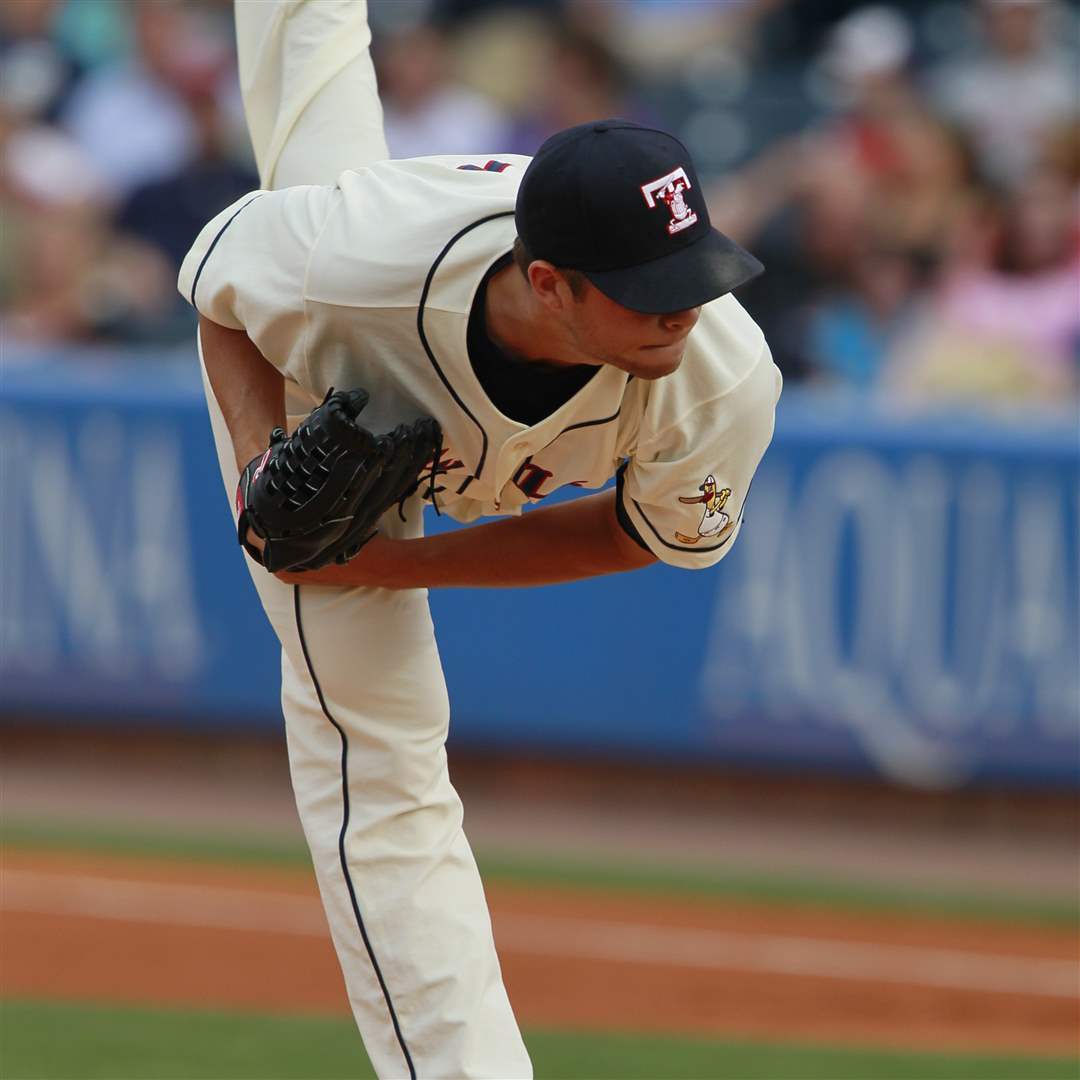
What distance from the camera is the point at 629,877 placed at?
6.74 m

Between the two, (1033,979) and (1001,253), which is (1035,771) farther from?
(1001,253)

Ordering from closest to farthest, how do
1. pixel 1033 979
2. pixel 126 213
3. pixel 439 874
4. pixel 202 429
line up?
pixel 439 874, pixel 1033 979, pixel 202 429, pixel 126 213

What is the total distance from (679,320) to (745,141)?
627cm

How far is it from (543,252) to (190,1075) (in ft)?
9.17

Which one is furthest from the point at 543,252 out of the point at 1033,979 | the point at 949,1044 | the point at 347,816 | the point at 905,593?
the point at 905,593

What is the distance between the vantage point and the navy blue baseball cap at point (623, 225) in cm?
272

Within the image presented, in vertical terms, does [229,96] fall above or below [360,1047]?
above

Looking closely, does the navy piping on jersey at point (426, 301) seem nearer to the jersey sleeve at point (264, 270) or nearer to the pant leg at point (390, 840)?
the jersey sleeve at point (264, 270)

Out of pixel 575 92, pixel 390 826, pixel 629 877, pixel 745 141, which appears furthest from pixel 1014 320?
pixel 390 826

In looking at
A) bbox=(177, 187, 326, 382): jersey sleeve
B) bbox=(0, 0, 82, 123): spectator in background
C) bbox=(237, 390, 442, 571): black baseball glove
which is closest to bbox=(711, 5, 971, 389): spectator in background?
bbox=(0, 0, 82, 123): spectator in background

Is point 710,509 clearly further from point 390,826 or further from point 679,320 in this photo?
point 390,826

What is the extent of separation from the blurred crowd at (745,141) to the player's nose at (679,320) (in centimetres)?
453

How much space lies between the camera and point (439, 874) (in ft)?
11.0

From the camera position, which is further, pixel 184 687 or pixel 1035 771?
pixel 184 687
